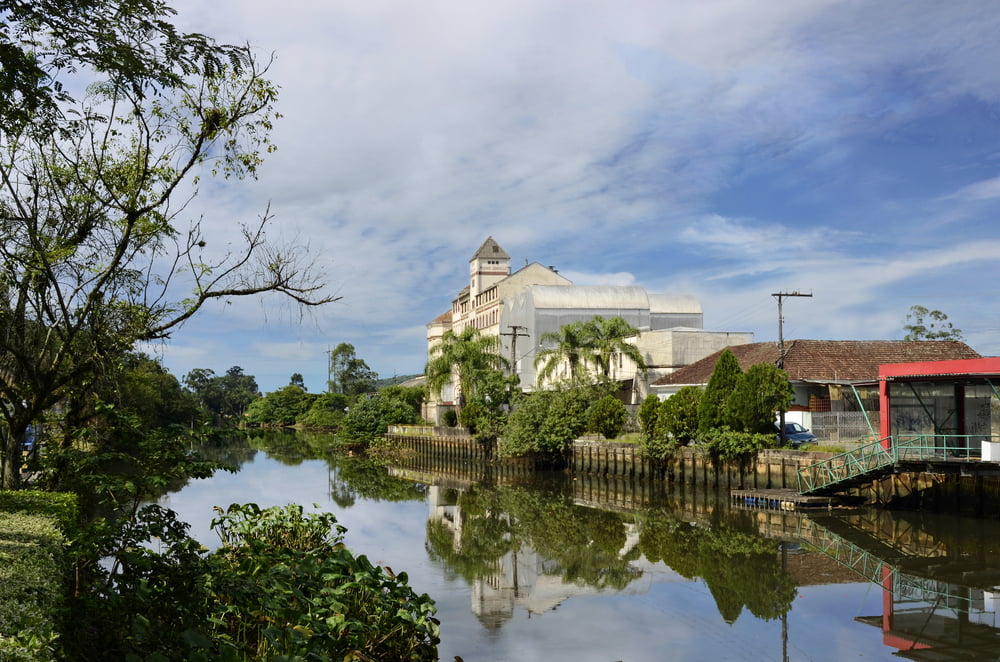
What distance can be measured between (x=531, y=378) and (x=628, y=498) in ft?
128

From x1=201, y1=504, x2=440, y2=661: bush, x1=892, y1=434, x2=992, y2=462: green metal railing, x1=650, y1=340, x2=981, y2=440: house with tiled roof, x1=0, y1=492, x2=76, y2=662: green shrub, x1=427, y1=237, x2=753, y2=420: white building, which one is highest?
x1=427, y1=237, x2=753, y2=420: white building

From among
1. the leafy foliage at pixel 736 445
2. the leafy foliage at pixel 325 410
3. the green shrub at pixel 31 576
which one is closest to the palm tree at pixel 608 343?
the leafy foliage at pixel 736 445

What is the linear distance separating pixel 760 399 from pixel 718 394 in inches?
83.2

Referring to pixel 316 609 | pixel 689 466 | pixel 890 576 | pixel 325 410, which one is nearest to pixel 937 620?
pixel 890 576

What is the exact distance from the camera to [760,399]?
31.1 meters

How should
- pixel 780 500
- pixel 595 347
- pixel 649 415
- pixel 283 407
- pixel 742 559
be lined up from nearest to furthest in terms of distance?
pixel 742 559
pixel 780 500
pixel 649 415
pixel 595 347
pixel 283 407

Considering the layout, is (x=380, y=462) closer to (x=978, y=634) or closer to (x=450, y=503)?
(x=450, y=503)

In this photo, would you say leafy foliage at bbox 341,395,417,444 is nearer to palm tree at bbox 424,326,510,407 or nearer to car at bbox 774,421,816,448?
palm tree at bbox 424,326,510,407

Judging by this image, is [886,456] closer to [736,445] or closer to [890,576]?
[736,445]

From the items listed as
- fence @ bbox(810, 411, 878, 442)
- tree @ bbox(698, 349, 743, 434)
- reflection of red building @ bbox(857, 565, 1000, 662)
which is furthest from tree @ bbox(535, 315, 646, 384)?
reflection of red building @ bbox(857, 565, 1000, 662)

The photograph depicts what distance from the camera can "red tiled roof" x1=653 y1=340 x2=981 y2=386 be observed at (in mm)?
40781

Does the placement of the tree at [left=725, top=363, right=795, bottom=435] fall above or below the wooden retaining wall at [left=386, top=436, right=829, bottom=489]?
above

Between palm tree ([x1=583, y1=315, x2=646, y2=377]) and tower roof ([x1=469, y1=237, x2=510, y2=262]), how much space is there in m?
37.6

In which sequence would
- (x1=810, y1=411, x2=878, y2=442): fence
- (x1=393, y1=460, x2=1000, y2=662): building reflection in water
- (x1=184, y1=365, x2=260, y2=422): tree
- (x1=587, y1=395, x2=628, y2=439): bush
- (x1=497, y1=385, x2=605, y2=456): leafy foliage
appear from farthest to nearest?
1. (x1=184, y1=365, x2=260, y2=422): tree
2. (x1=497, y1=385, x2=605, y2=456): leafy foliage
3. (x1=587, y1=395, x2=628, y2=439): bush
4. (x1=810, y1=411, x2=878, y2=442): fence
5. (x1=393, y1=460, x2=1000, y2=662): building reflection in water
